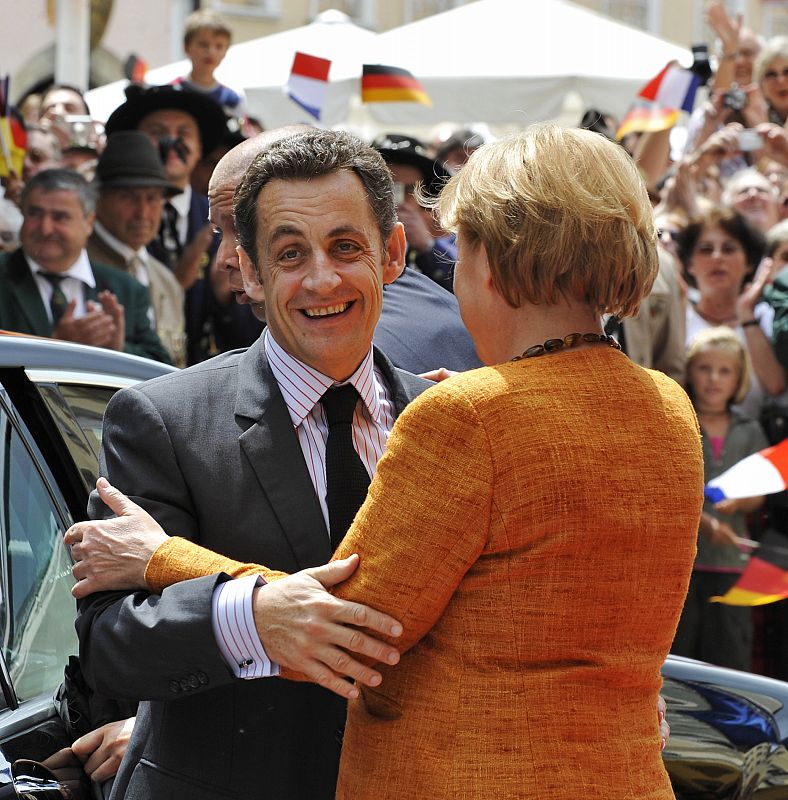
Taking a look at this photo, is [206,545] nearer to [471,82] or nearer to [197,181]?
[197,181]

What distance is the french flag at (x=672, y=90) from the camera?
7.73 m

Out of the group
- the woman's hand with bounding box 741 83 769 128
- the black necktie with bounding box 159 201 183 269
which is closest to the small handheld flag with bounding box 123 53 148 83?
the black necktie with bounding box 159 201 183 269

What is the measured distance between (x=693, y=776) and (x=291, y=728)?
1.16 meters

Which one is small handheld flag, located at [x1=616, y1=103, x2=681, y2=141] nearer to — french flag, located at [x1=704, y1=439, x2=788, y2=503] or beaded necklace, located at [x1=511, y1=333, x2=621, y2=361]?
french flag, located at [x1=704, y1=439, x2=788, y2=503]

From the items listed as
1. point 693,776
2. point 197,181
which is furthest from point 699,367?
point 693,776

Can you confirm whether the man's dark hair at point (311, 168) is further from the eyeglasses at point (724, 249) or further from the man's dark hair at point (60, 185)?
the eyeglasses at point (724, 249)

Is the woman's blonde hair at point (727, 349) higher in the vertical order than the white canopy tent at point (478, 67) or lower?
lower

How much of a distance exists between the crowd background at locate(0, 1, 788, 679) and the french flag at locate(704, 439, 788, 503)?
466 millimetres

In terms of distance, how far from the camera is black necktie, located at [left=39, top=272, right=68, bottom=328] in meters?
5.42

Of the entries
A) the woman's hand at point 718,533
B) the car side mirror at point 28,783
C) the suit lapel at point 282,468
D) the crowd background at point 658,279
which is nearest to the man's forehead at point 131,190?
the crowd background at point 658,279

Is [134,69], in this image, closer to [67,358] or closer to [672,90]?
[672,90]

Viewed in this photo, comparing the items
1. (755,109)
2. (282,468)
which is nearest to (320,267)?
(282,468)

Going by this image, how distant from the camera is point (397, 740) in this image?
5.96 ft

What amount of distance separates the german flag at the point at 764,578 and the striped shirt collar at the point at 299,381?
3466 millimetres
